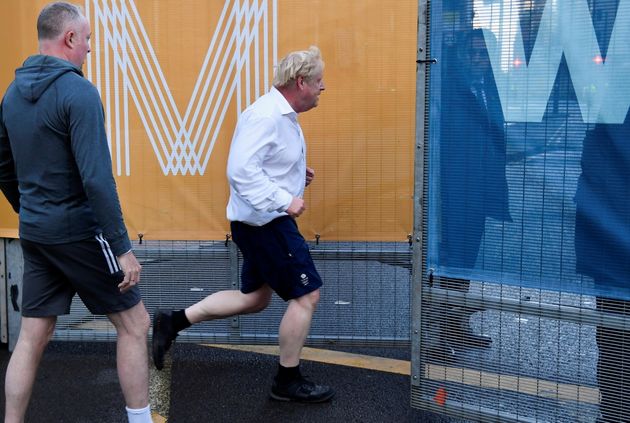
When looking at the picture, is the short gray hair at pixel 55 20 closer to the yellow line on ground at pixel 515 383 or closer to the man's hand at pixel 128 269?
the man's hand at pixel 128 269

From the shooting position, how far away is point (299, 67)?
152 inches

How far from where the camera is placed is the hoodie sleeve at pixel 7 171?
3416 millimetres

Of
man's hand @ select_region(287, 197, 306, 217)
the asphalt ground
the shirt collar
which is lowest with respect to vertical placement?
the asphalt ground

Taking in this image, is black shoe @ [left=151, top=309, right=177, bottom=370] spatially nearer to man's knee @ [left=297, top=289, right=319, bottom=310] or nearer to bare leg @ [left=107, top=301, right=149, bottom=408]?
man's knee @ [left=297, top=289, right=319, bottom=310]

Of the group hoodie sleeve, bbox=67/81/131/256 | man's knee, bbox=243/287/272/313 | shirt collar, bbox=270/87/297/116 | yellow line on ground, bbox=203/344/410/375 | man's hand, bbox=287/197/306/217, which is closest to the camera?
hoodie sleeve, bbox=67/81/131/256

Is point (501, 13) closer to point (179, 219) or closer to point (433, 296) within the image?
point (433, 296)

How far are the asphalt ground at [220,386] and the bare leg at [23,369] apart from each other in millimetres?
705

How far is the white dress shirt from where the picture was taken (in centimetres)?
372

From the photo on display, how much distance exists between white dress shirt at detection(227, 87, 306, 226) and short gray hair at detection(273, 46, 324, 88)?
84 millimetres

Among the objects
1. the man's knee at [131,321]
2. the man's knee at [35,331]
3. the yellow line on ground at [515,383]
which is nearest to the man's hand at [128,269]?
the man's knee at [131,321]

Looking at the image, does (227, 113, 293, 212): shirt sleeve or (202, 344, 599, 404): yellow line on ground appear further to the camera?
(227, 113, 293, 212): shirt sleeve

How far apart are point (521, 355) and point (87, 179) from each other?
1.94 m

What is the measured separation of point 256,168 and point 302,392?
4.03ft

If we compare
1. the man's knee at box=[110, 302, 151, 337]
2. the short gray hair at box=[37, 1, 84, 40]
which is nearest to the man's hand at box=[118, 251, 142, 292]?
the man's knee at box=[110, 302, 151, 337]
